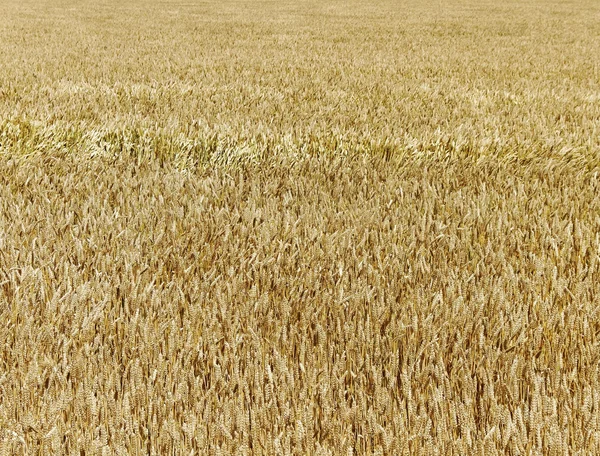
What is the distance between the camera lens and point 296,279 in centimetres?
187

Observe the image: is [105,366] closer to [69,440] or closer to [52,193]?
[69,440]

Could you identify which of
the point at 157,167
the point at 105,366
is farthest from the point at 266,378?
the point at 157,167

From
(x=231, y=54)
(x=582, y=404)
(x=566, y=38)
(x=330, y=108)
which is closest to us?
(x=582, y=404)

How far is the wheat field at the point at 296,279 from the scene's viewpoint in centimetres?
123

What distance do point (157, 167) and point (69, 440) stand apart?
6.48 ft

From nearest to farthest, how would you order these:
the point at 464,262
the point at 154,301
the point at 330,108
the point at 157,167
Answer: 1. the point at 154,301
2. the point at 464,262
3. the point at 157,167
4. the point at 330,108

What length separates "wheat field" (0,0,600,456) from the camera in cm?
123

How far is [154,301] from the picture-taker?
170 centimetres

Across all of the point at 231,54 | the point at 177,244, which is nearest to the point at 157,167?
the point at 177,244

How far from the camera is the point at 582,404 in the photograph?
1294 millimetres

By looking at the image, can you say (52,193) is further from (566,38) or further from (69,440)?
(566,38)

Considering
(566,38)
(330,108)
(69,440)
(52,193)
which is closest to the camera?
(69,440)

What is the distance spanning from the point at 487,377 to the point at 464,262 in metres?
0.70

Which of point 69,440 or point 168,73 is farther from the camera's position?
point 168,73
